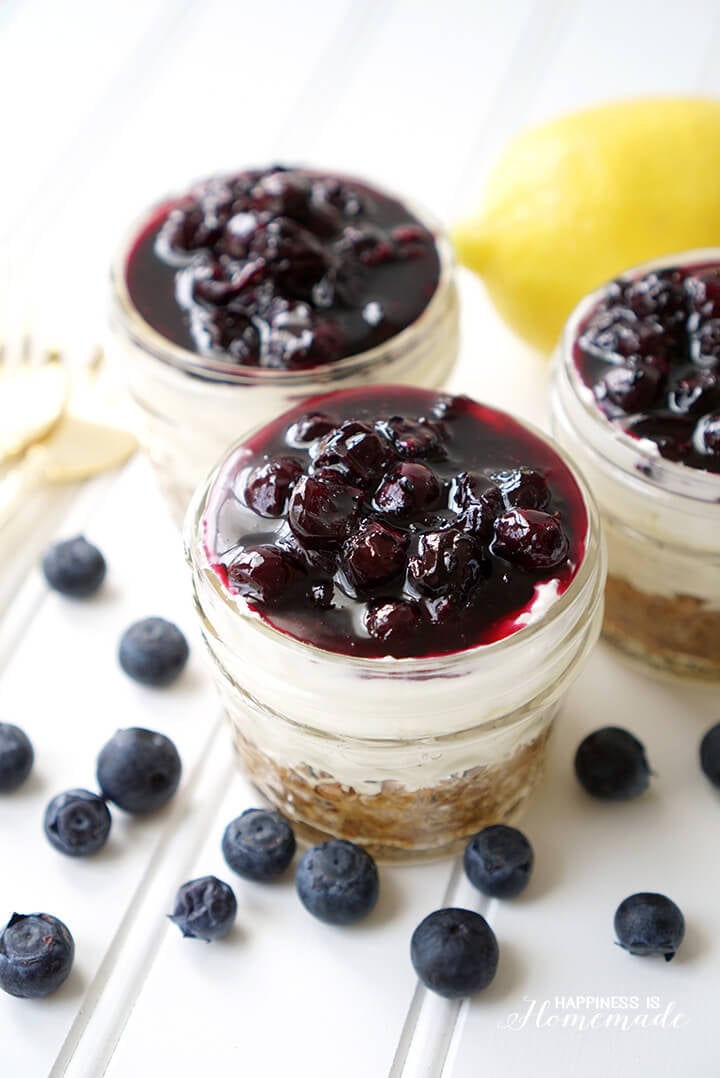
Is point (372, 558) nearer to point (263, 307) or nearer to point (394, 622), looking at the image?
point (394, 622)

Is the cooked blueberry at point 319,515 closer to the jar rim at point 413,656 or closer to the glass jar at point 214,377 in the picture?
the jar rim at point 413,656

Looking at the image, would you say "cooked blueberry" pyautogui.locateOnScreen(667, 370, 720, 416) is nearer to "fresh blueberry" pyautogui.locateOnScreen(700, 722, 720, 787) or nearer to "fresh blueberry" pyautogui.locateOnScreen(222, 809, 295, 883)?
"fresh blueberry" pyautogui.locateOnScreen(700, 722, 720, 787)

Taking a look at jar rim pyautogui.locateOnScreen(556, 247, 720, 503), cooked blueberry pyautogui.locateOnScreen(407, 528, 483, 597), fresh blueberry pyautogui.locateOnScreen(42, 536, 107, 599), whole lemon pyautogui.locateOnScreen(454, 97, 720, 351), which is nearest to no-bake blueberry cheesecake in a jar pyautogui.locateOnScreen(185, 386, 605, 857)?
cooked blueberry pyautogui.locateOnScreen(407, 528, 483, 597)

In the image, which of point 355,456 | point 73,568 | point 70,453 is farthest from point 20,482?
point 355,456

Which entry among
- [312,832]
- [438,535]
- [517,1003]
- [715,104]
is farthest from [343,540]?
[715,104]

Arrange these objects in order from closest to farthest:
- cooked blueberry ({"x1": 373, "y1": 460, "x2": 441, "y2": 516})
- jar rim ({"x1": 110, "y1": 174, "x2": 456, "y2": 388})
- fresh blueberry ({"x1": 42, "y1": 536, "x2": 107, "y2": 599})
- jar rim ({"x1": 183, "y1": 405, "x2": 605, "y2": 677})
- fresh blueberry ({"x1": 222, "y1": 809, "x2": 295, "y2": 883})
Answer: jar rim ({"x1": 183, "y1": 405, "x2": 605, "y2": 677})
cooked blueberry ({"x1": 373, "y1": 460, "x2": 441, "y2": 516})
fresh blueberry ({"x1": 222, "y1": 809, "x2": 295, "y2": 883})
jar rim ({"x1": 110, "y1": 174, "x2": 456, "y2": 388})
fresh blueberry ({"x1": 42, "y1": 536, "x2": 107, "y2": 599})

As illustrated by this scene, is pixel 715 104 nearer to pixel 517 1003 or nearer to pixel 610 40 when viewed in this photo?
pixel 610 40
